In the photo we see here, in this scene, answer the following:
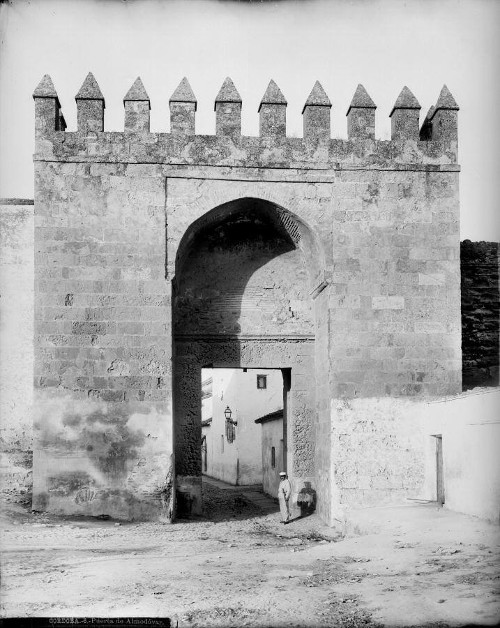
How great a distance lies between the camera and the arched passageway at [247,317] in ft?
43.5

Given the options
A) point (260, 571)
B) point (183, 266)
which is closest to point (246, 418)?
point (183, 266)

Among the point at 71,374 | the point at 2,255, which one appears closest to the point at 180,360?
the point at 71,374

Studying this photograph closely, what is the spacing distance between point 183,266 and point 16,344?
9.06 ft

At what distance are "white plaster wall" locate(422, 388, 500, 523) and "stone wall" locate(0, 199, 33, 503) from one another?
5790mm

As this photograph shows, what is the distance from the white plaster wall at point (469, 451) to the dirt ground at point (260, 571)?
10.9 inches

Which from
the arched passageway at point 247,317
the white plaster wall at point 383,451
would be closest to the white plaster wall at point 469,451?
the white plaster wall at point 383,451

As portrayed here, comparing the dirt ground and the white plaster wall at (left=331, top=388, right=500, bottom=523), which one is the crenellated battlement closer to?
the white plaster wall at (left=331, top=388, right=500, bottom=523)

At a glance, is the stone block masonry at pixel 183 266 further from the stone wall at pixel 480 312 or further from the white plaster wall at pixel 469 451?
the stone wall at pixel 480 312

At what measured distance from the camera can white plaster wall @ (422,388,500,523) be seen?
9398mm

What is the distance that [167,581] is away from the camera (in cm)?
786

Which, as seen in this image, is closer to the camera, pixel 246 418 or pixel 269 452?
pixel 269 452

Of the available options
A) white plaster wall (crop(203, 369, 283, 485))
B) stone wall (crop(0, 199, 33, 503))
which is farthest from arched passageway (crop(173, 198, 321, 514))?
white plaster wall (crop(203, 369, 283, 485))

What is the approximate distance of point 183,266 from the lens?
13375mm

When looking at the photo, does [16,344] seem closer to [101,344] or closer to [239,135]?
[101,344]
